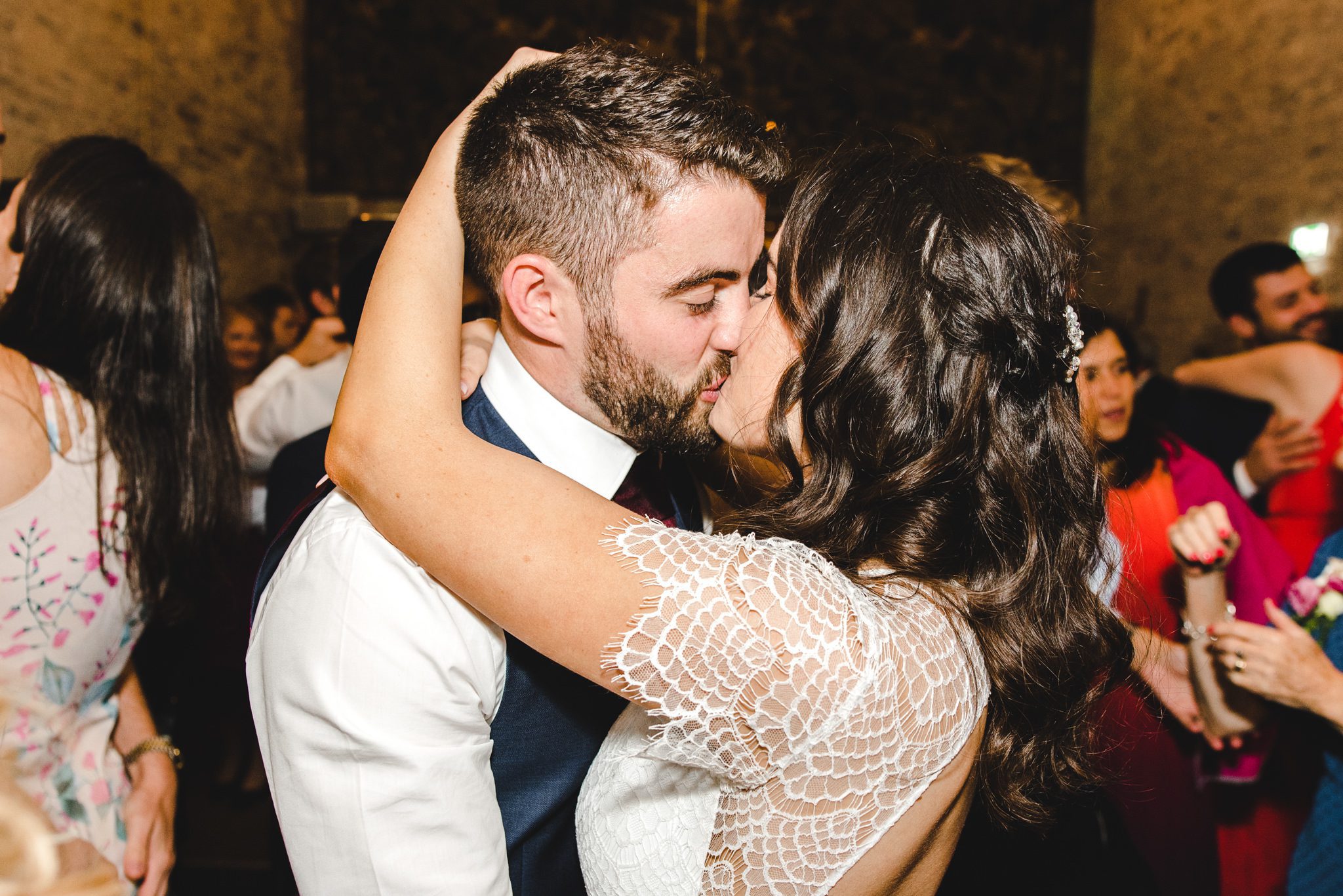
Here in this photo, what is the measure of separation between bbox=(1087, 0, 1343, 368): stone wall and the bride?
10.1 feet

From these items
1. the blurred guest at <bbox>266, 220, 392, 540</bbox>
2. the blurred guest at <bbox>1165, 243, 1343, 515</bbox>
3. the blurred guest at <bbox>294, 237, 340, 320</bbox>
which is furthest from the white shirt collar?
the blurred guest at <bbox>1165, 243, 1343, 515</bbox>

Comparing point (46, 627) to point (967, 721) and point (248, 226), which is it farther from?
point (248, 226)

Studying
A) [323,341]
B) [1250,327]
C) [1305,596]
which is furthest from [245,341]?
[1250,327]

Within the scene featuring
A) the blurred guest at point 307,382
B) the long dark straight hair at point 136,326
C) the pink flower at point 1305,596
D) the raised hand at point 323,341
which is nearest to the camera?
the long dark straight hair at point 136,326

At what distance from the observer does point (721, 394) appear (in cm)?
136

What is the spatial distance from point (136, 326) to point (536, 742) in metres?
1.01

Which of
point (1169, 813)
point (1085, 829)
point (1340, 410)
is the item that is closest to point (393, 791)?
point (1085, 829)

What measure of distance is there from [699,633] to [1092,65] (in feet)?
26.7

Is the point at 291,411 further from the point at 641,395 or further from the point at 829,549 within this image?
the point at 829,549

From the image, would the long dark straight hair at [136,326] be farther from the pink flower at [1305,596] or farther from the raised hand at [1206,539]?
the pink flower at [1305,596]

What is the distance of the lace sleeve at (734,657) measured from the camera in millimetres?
909

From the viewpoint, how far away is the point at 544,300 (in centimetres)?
127

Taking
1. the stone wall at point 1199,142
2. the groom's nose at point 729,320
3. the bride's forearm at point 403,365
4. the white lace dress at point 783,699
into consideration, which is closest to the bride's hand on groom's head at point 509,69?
the bride's forearm at point 403,365

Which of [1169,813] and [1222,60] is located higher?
[1222,60]
